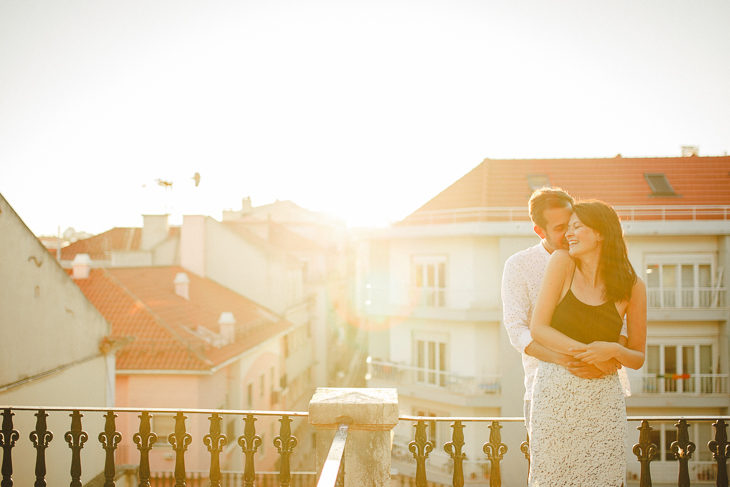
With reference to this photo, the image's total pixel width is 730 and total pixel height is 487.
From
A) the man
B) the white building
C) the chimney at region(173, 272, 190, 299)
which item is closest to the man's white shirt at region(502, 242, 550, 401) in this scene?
the man

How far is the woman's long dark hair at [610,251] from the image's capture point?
278 cm

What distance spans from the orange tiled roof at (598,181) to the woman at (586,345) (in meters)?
17.5

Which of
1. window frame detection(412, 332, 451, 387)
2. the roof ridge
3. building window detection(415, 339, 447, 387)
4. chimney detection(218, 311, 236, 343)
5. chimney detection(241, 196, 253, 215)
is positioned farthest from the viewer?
chimney detection(241, 196, 253, 215)

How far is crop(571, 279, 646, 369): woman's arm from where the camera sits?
2686 millimetres

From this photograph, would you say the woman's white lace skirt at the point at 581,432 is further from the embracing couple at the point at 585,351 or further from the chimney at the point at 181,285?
the chimney at the point at 181,285

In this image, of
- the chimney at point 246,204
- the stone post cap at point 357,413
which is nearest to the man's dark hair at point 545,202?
the stone post cap at point 357,413

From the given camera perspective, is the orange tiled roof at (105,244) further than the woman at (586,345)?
Yes

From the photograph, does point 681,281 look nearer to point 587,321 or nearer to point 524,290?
point 524,290

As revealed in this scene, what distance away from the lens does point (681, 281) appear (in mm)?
18062

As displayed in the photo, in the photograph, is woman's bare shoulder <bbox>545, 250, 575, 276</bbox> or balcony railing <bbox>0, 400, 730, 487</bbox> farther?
balcony railing <bbox>0, 400, 730, 487</bbox>

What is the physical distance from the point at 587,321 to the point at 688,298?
1866 cm

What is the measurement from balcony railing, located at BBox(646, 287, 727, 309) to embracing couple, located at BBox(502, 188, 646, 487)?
56.9 ft

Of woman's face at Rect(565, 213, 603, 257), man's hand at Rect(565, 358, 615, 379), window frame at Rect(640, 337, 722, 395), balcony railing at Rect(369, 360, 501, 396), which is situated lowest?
balcony railing at Rect(369, 360, 501, 396)

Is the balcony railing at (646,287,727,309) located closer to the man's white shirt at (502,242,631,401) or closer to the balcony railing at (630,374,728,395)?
the balcony railing at (630,374,728,395)
